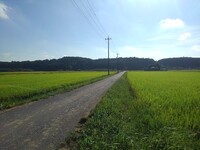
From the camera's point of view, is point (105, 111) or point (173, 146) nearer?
point (173, 146)

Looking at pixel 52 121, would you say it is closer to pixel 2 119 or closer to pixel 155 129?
pixel 2 119

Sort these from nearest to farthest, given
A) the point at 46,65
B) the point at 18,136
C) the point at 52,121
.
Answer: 1. the point at 18,136
2. the point at 52,121
3. the point at 46,65

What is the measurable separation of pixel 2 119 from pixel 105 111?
15.9 feet

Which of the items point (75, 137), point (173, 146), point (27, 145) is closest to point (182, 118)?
point (173, 146)

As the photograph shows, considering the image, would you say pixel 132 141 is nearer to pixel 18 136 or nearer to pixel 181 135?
pixel 181 135

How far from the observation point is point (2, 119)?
10406 millimetres

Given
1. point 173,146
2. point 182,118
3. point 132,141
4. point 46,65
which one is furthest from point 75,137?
point 46,65

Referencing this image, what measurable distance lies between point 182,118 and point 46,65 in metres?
166

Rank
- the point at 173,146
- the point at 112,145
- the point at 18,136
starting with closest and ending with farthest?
the point at 173,146 → the point at 112,145 → the point at 18,136

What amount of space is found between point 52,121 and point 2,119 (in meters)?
2.34

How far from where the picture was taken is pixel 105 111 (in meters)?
11.8

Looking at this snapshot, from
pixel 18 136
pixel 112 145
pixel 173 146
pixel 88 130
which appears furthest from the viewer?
pixel 88 130

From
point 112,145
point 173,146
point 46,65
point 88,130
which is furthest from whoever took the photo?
point 46,65

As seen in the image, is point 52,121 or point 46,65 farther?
point 46,65
